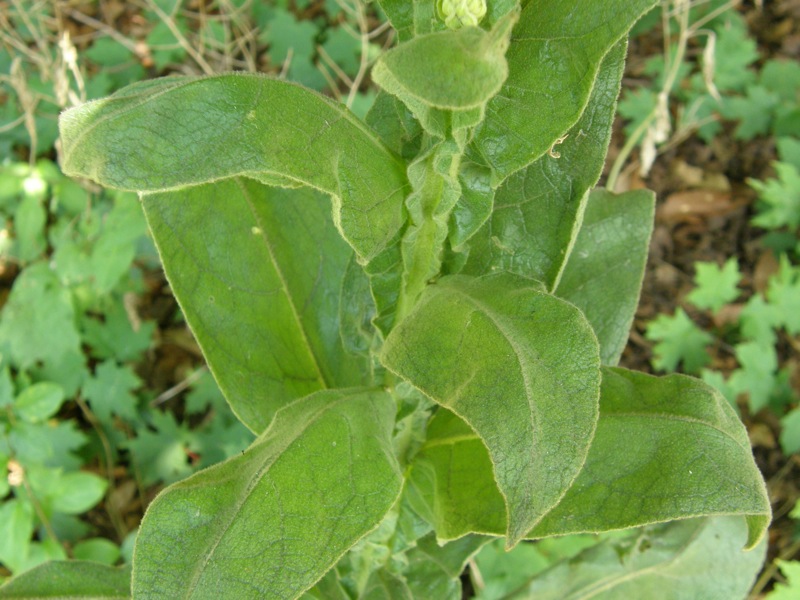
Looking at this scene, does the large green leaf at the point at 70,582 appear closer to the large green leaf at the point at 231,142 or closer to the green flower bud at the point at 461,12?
the large green leaf at the point at 231,142

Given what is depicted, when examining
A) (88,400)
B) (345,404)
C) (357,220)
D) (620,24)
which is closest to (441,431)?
Answer: (345,404)

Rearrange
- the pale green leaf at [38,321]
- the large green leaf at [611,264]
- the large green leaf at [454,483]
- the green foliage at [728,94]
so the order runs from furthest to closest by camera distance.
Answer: the green foliage at [728,94] → the pale green leaf at [38,321] → the large green leaf at [611,264] → the large green leaf at [454,483]

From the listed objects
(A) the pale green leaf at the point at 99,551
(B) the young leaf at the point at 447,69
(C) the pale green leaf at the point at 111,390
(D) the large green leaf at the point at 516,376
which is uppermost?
(B) the young leaf at the point at 447,69

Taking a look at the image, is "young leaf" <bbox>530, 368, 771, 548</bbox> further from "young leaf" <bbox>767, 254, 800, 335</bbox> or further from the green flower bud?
"young leaf" <bbox>767, 254, 800, 335</bbox>

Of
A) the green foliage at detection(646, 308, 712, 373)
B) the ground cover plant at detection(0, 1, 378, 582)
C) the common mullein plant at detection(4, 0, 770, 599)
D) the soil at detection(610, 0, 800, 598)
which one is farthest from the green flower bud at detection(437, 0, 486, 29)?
the soil at detection(610, 0, 800, 598)

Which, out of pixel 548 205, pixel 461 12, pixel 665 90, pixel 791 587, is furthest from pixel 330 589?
pixel 665 90

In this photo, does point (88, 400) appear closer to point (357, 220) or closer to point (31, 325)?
point (31, 325)

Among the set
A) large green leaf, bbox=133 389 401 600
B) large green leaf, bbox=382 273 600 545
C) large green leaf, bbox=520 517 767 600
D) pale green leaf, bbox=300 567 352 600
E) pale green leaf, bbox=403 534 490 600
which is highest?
large green leaf, bbox=382 273 600 545

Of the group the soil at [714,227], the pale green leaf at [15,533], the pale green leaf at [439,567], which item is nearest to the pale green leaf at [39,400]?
the pale green leaf at [15,533]
